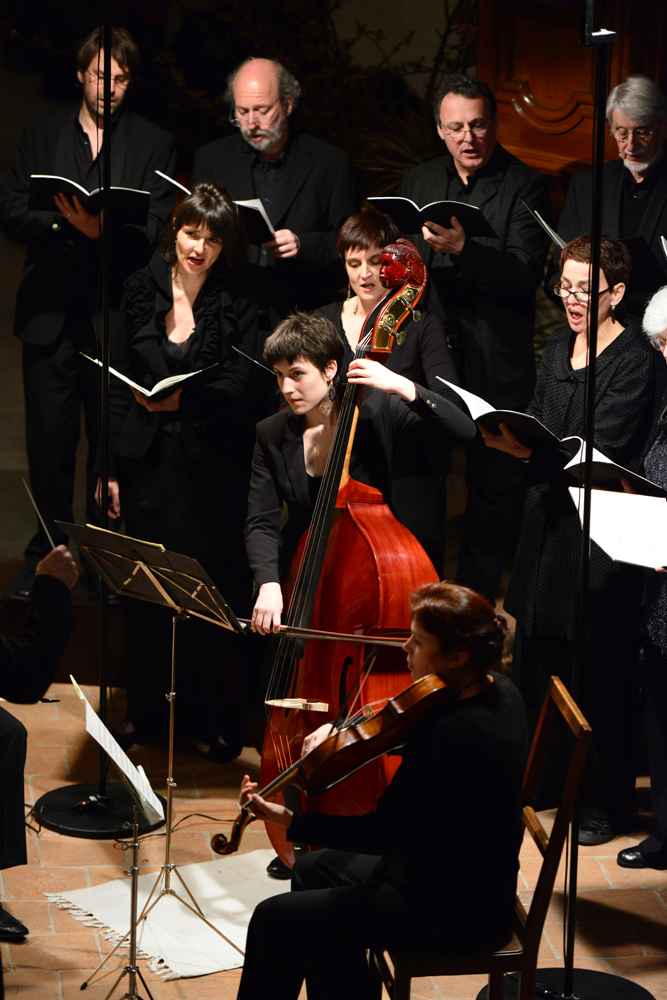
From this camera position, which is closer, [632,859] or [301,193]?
[632,859]

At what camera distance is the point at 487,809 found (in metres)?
2.14

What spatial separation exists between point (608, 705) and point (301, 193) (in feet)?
6.25

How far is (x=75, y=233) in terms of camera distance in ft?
13.7

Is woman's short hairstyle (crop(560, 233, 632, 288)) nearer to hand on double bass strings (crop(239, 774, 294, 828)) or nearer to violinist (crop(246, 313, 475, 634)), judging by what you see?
violinist (crop(246, 313, 475, 634))

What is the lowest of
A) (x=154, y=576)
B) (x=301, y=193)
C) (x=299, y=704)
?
(x=299, y=704)

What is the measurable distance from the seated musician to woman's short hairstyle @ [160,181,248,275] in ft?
5.67

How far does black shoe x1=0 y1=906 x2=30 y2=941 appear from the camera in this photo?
2.91 m

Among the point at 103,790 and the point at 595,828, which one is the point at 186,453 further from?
the point at 595,828

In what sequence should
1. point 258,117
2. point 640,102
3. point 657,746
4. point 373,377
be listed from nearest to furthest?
point 373,377 → point 657,746 → point 640,102 → point 258,117

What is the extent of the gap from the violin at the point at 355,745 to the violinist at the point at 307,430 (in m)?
0.83

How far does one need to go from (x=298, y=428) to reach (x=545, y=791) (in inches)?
52.8

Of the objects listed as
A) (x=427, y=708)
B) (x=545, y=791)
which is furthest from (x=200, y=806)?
(x=427, y=708)

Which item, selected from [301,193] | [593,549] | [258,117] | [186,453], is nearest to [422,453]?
[593,549]

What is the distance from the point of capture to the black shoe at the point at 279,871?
3240mm
